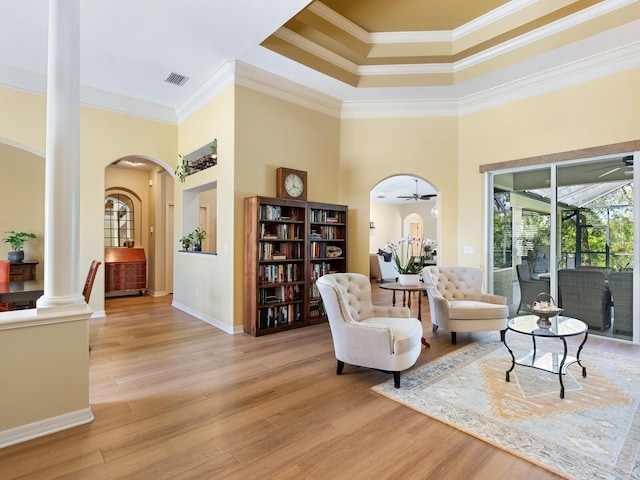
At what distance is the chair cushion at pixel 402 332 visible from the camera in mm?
2965

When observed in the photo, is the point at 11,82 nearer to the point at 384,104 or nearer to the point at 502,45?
the point at 384,104

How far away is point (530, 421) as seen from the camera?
2424mm

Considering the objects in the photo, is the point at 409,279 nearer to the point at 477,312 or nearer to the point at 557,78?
the point at 477,312

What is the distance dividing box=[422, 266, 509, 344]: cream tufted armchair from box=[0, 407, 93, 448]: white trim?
378cm

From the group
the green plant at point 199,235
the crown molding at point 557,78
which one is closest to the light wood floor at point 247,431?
the green plant at point 199,235

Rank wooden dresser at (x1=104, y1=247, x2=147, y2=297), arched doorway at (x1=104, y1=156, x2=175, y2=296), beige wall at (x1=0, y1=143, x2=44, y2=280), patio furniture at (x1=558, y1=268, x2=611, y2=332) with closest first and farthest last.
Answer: patio furniture at (x1=558, y1=268, x2=611, y2=332) → beige wall at (x1=0, y1=143, x2=44, y2=280) → wooden dresser at (x1=104, y1=247, x2=147, y2=297) → arched doorway at (x1=104, y1=156, x2=175, y2=296)

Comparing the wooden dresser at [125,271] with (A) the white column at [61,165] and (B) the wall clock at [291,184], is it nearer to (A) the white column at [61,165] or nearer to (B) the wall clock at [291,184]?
(B) the wall clock at [291,184]

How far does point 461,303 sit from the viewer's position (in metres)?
4.48

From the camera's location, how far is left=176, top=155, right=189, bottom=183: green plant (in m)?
6.09

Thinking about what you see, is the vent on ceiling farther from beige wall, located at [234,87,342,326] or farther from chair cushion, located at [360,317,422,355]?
chair cushion, located at [360,317,422,355]

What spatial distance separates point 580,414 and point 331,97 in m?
5.15

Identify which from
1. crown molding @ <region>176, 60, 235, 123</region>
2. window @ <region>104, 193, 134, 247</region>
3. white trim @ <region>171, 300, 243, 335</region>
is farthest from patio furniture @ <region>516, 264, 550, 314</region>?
window @ <region>104, 193, 134, 247</region>

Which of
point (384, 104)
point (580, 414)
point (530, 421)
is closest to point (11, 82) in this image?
point (384, 104)

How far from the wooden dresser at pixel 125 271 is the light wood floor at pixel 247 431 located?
14.1 ft
